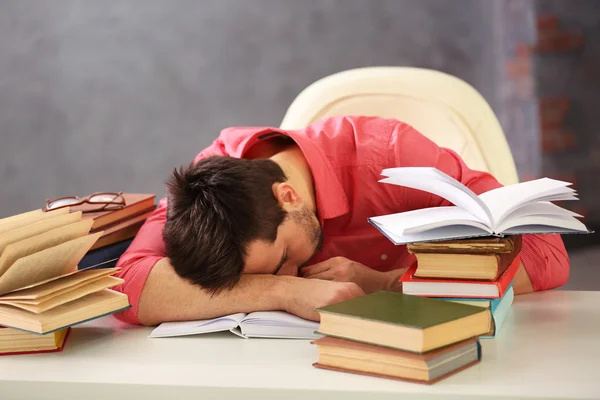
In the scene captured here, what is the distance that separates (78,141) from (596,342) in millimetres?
3166

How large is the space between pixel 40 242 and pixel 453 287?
648mm

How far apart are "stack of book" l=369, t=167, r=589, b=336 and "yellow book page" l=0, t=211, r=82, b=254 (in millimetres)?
526

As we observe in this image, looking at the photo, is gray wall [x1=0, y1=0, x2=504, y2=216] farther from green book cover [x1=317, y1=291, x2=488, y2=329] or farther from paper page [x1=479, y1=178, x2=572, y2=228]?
green book cover [x1=317, y1=291, x2=488, y2=329]

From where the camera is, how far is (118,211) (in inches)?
66.9

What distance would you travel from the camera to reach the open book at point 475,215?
3.74 ft

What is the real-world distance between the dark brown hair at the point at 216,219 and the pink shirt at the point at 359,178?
0.16m

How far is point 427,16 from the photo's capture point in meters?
3.42

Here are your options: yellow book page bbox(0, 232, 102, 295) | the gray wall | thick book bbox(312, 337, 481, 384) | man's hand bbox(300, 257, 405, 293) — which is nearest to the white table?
thick book bbox(312, 337, 481, 384)

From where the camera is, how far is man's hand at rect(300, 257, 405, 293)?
1.41 m

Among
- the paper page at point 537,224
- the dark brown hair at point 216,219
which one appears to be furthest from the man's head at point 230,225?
the paper page at point 537,224

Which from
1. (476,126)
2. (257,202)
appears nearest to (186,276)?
(257,202)

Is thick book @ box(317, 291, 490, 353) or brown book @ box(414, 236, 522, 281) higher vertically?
brown book @ box(414, 236, 522, 281)

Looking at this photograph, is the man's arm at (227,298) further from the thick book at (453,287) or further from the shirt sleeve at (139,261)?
the thick book at (453,287)

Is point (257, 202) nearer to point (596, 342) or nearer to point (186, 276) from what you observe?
point (186, 276)
